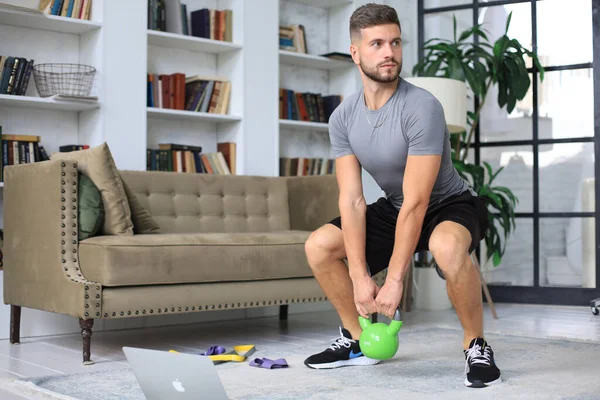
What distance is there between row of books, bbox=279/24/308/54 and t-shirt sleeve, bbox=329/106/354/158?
98.3 inches

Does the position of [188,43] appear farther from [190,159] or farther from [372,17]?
[372,17]

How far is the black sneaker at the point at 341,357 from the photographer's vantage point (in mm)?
2768

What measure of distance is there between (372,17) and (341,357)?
45.2 inches

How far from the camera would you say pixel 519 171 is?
538 centimetres

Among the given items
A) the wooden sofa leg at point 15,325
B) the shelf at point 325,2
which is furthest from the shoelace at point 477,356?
the shelf at point 325,2

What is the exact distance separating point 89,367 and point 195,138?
7.10ft

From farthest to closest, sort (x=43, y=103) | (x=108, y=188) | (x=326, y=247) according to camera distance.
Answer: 1. (x=43, y=103)
2. (x=108, y=188)
3. (x=326, y=247)

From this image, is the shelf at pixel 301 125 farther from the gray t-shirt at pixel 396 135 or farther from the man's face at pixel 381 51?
the man's face at pixel 381 51

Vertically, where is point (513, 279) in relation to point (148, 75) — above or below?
below

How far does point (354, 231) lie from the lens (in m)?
2.68

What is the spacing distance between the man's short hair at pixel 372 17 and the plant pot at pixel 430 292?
2.74m

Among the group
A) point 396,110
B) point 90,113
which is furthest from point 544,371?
point 90,113

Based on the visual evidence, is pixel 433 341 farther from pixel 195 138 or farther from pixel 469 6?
pixel 469 6

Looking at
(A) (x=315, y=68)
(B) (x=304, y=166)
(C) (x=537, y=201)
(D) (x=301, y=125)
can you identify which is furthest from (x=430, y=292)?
(A) (x=315, y=68)
